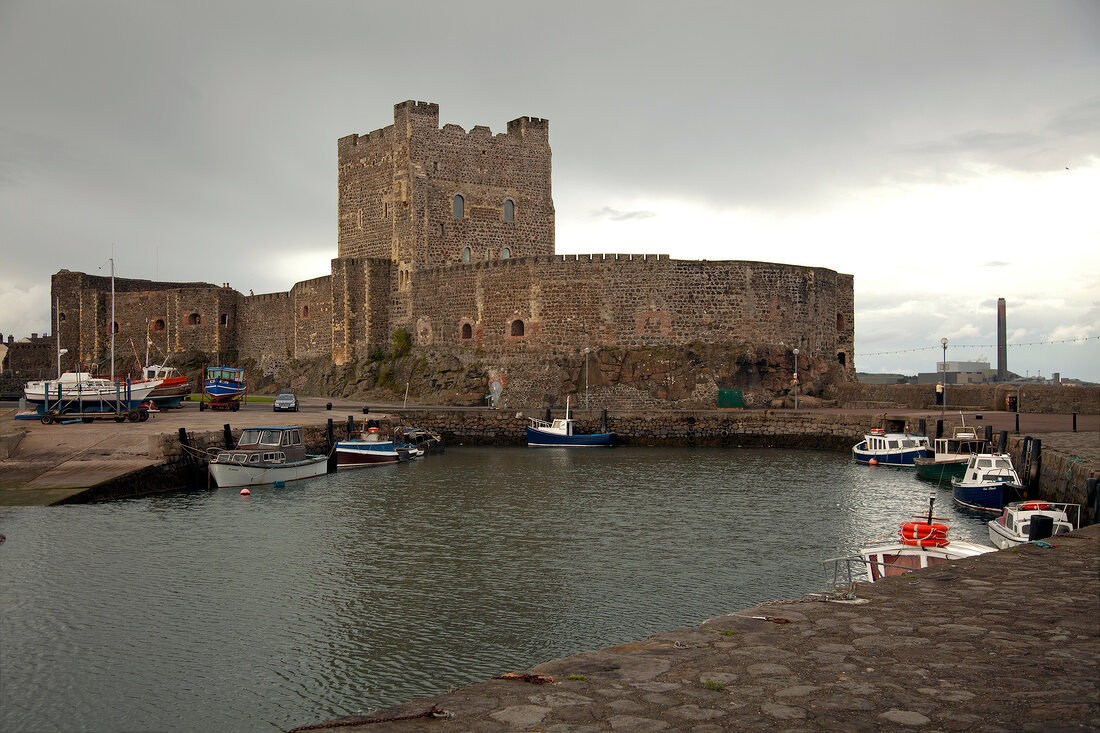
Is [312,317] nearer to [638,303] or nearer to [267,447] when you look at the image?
[638,303]

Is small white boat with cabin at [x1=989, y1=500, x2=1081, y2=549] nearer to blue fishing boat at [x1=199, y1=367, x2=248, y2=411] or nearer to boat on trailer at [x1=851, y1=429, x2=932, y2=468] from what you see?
boat on trailer at [x1=851, y1=429, x2=932, y2=468]

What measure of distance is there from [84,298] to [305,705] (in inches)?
2263

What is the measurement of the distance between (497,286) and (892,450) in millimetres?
18939

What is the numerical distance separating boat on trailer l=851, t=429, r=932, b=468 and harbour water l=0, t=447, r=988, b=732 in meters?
4.73

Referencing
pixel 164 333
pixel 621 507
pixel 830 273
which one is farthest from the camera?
pixel 164 333

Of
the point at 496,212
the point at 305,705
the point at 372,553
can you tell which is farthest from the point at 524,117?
the point at 305,705

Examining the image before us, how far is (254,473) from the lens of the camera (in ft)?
80.4

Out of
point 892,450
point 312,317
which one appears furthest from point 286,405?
point 892,450

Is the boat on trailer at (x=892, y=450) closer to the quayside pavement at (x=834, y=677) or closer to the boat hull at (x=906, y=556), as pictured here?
the boat hull at (x=906, y=556)

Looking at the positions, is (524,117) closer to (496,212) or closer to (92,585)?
(496,212)

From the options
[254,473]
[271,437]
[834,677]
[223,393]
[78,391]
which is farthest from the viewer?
[223,393]

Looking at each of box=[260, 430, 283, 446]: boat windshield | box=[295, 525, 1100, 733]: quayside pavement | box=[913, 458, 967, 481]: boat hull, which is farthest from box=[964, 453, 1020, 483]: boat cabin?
box=[260, 430, 283, 446]: boat windshield

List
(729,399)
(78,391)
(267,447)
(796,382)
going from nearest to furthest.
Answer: (267,447)
(78,391)
(729,399)
(796,382)

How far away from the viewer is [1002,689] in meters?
5.18
